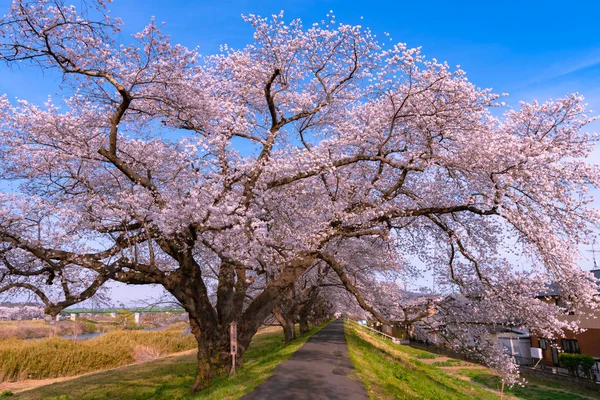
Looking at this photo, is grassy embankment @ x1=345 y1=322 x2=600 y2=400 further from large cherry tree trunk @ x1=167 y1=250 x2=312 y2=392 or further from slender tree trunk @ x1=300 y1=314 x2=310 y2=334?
slender tree trunk @ x1=300 y1=314 x2=310 y2=334

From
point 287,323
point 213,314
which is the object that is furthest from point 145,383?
point 287,323

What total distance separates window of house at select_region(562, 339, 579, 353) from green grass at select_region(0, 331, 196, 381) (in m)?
31.9

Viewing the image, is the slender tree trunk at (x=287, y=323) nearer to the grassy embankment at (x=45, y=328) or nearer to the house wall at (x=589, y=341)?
the house wall at (x=589, y=341)

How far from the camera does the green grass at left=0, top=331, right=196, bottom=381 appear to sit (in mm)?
20953

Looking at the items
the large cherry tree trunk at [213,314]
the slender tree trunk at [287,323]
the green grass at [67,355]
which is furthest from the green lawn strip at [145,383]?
the slender tree trunk at [287,323]

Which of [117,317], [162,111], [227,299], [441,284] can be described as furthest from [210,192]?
[117,317]

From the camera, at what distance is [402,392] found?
10.2 meters

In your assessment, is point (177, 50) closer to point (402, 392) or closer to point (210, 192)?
point (210, 192)

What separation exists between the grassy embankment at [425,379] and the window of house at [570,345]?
313cm

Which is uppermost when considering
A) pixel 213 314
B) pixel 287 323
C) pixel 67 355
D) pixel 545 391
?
pixel 213 314

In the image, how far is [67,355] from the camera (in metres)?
23.5

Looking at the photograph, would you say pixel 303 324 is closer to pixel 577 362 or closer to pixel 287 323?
pixel 287 323

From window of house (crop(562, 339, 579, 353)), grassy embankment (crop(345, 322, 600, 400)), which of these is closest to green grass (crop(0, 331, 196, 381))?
grassy embankment (crop(345, 322, 600, 400))

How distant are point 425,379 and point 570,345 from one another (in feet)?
72.5
